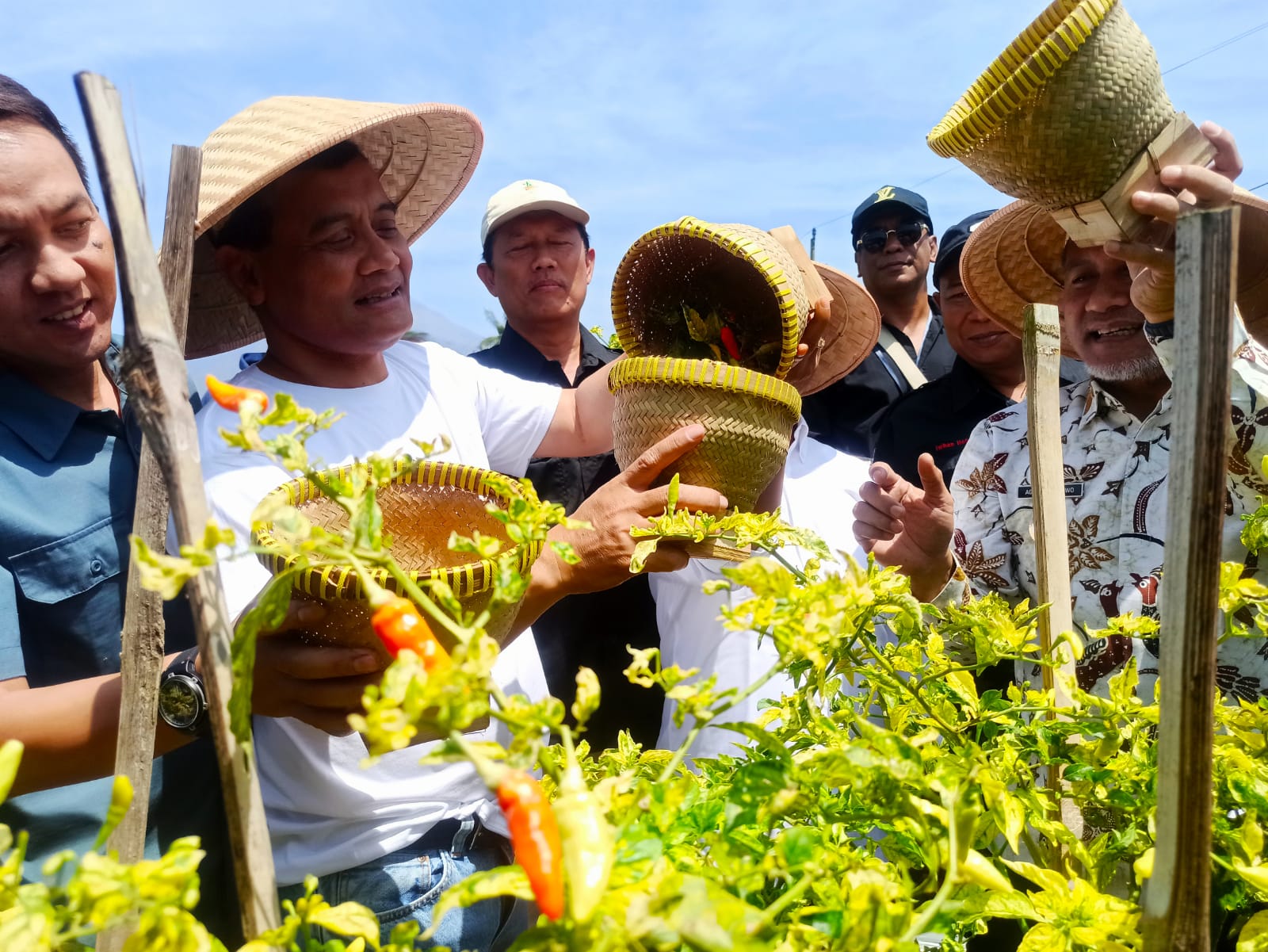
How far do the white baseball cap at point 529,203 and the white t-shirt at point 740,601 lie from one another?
57.4 inches

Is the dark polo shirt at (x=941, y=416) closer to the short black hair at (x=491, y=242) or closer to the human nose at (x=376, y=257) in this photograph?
the short black hair at (x=491, y=242)

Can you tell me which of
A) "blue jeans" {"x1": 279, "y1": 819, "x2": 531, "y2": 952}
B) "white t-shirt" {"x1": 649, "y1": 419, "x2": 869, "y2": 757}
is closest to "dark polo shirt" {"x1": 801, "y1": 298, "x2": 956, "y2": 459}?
"white t-shirt" {"x1": 649, "y1": 419, "x2": 869, "y2": 757}

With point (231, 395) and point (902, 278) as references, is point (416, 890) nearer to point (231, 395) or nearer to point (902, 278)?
point (231, 395)

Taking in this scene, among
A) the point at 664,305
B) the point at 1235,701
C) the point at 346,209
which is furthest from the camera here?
the point at 664,305

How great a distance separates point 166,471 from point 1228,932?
0.93 m

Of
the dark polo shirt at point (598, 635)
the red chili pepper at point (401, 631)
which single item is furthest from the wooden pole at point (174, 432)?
the dark polo shirt at point (598, 635)

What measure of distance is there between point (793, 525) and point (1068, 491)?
53 centimetres

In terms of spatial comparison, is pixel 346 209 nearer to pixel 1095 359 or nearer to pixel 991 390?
pixel 1095 359

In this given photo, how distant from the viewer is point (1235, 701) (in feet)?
4.82

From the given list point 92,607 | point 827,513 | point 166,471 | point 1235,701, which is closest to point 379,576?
point 166,471

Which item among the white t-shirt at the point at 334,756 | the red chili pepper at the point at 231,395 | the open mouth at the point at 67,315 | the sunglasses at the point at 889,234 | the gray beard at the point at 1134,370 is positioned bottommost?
the white t-shirt at the point at 334,756

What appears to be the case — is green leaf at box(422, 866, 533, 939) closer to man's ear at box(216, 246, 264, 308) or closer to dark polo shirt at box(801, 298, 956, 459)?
man's ear at box(216, 246, 264, 308)

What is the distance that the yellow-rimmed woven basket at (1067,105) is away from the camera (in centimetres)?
111

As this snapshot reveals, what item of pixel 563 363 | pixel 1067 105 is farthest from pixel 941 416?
pixel 1067 105
